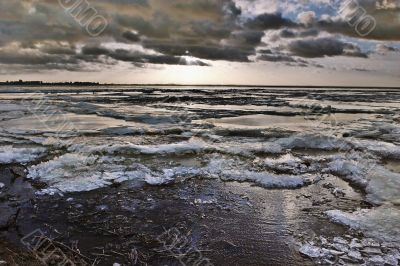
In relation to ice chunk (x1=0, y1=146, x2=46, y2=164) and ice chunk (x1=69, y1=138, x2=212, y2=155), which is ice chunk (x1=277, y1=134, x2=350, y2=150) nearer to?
ice chunk (x1=69, y1=138, x2=212, y2=155)

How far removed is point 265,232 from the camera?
5562 mm

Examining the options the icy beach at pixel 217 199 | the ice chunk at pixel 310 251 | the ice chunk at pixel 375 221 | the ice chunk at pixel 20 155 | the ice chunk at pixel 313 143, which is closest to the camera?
the ice chunk at pixel 310 251

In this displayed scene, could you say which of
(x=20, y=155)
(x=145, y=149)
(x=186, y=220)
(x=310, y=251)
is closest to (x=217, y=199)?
(x=186, y=220)

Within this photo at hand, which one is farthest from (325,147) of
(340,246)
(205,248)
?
(205,248)

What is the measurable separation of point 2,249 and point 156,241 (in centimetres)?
208

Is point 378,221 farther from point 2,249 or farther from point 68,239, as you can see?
point 2,249

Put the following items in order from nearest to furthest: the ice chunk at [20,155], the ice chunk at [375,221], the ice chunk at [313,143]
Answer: the ice chunk at [375,221]
the ice chunk at [20,155]
the ice chunk at [313,143]

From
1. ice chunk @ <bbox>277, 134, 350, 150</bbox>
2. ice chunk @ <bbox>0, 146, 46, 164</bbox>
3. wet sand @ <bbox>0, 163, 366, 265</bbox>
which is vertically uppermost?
ice chunk @ <bbox>0, 146, 46, 164</bbox>

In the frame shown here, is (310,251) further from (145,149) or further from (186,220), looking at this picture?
(145,149)

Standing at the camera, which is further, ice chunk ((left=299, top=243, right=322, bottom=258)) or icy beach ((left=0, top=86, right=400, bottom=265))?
icy beach ((left=0, top=86, right=400, bottom=265))

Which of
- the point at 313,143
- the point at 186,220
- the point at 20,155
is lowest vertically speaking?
the point at 313,143

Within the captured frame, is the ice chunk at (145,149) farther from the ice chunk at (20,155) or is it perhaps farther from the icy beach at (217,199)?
the ice chunk at (20,155)

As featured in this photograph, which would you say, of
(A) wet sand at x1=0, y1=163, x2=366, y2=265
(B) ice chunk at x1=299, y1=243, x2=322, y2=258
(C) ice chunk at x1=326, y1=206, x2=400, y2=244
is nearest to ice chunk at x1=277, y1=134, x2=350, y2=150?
(A) wet sand at x1=0, y1=163, x2=366, y2=265

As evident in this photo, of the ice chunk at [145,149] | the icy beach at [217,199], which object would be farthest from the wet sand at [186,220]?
the ice chunk at [145,149]
